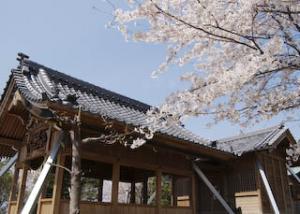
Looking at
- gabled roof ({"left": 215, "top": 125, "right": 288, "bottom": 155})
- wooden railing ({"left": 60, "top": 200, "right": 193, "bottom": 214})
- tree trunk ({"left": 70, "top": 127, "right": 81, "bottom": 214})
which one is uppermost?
gabled roof ({"left": 215, "top": 125, "right": 288, "bottom": 155})

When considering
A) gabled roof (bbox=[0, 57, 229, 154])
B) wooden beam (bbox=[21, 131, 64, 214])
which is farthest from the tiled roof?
wooden beam (bbox=[21, 131, 64, 214])

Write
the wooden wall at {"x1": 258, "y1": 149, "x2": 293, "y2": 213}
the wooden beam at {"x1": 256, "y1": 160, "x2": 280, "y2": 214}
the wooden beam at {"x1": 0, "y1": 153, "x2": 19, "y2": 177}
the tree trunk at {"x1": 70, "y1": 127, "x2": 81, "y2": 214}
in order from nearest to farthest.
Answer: the tree trunk at {"x1": 70, "y1": 127, "x2": 81, "y2": 214}
the wooden beam at {"x1": 0, "y1": 153, "x2": 19, "y2": 177}
the wooden beam at {"x1": 256, "y1": 160, "x2": 280, "y2": 214}
the wooden wall at {"x1": 258, "y1": 149, "x2": 293, "y2": 213}

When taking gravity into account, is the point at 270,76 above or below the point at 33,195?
above

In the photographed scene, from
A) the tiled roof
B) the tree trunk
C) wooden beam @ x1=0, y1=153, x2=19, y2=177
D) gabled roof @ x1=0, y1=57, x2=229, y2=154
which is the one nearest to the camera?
the tree trunk

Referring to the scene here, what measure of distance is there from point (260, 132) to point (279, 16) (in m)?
8.33

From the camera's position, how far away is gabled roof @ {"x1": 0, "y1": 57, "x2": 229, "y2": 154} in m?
6.61

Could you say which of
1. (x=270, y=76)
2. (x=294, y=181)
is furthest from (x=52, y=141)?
(x=294, y=181)

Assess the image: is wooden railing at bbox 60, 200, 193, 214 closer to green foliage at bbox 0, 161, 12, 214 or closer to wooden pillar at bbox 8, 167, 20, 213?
wooden pillar at bbox 8, 167, 20, 213

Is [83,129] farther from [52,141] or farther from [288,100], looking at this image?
[288,100]

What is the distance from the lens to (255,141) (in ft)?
37.3

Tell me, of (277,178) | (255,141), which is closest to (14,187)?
(255,141)

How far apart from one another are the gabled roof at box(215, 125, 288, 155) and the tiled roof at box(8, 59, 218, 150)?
1.22 m

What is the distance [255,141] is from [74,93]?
21.5 ft

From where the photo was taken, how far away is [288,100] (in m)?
4.75
